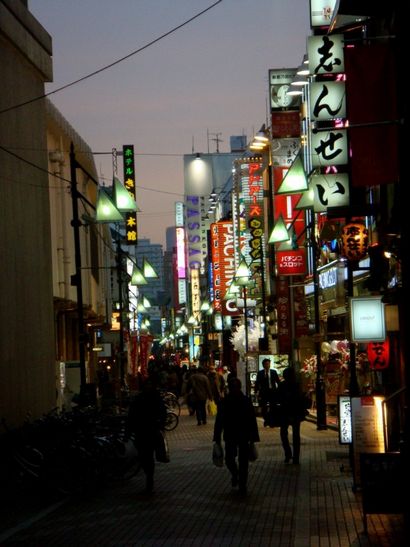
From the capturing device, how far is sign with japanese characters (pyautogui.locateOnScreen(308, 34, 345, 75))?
23.0 m

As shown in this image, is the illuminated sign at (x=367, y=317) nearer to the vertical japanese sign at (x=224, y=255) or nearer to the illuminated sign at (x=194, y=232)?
the vertical japanese sign at (x=224, y=255)

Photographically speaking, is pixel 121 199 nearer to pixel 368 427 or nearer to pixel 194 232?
pixel 368 427

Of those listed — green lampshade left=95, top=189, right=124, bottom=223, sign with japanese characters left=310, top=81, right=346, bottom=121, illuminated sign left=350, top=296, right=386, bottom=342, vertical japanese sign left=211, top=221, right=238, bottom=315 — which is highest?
vertical japanese sign left=211, top=221, right=238, bottom=315

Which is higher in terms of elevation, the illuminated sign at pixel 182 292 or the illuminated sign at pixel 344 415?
the illuminated sign at pixel 182 292

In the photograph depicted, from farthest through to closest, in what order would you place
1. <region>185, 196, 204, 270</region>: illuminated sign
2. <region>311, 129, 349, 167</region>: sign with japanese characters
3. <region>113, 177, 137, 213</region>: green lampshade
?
<region>185, 196, 204, 270</region>: illuminated sign
<region>113, 177, 137, 213</region>: green lampshade
<region>311, 129, 349, 167</region>: sign with japanese characters

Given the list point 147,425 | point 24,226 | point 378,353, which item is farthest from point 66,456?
point 24,226

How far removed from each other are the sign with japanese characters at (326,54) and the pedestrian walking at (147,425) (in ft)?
25.5

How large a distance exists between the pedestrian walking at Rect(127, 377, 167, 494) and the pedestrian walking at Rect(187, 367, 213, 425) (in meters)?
17.1

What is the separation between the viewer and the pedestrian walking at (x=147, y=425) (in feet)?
61.9

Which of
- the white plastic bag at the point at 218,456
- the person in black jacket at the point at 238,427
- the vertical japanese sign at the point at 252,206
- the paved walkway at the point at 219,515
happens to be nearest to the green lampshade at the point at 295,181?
the paved walkway at the point at 219,515

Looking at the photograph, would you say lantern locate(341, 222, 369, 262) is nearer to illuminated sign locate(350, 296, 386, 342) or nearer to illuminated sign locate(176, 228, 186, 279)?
illuminated sign locate(350, 296, 386, 342)

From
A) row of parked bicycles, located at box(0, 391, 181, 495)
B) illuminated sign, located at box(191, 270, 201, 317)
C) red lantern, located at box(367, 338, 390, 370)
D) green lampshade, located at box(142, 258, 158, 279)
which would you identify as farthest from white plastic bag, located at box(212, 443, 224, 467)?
illuminated sign, located at box(191, 270, 201, 317)

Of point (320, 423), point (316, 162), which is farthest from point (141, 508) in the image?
point (320, 423)

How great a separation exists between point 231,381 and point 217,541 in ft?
17.4
